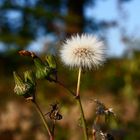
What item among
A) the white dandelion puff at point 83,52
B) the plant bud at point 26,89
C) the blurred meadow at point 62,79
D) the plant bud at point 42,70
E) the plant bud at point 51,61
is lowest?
the plant bud at point 26,89

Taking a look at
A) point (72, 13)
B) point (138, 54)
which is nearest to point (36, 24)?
point (72, 13)

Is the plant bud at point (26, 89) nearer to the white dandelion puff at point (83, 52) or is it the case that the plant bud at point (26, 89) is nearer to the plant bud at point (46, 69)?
the plant bud at point (46, 69)

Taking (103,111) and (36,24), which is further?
(36,24)

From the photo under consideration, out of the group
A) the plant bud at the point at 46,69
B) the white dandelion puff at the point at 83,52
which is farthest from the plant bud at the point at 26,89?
the white dandelion puff at the point at 83,52

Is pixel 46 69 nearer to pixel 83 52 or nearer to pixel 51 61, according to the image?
pixel 51 61

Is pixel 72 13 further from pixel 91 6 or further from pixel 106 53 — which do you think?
pixel 106 53

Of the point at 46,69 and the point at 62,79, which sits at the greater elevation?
the point at 62,79

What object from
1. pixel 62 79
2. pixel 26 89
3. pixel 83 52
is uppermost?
pixel 62 79

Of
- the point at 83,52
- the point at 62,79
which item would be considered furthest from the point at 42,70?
the point at 62,79

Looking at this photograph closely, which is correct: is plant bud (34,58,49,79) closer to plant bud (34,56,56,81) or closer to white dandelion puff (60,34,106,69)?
plant bud (34,56,56,81)
